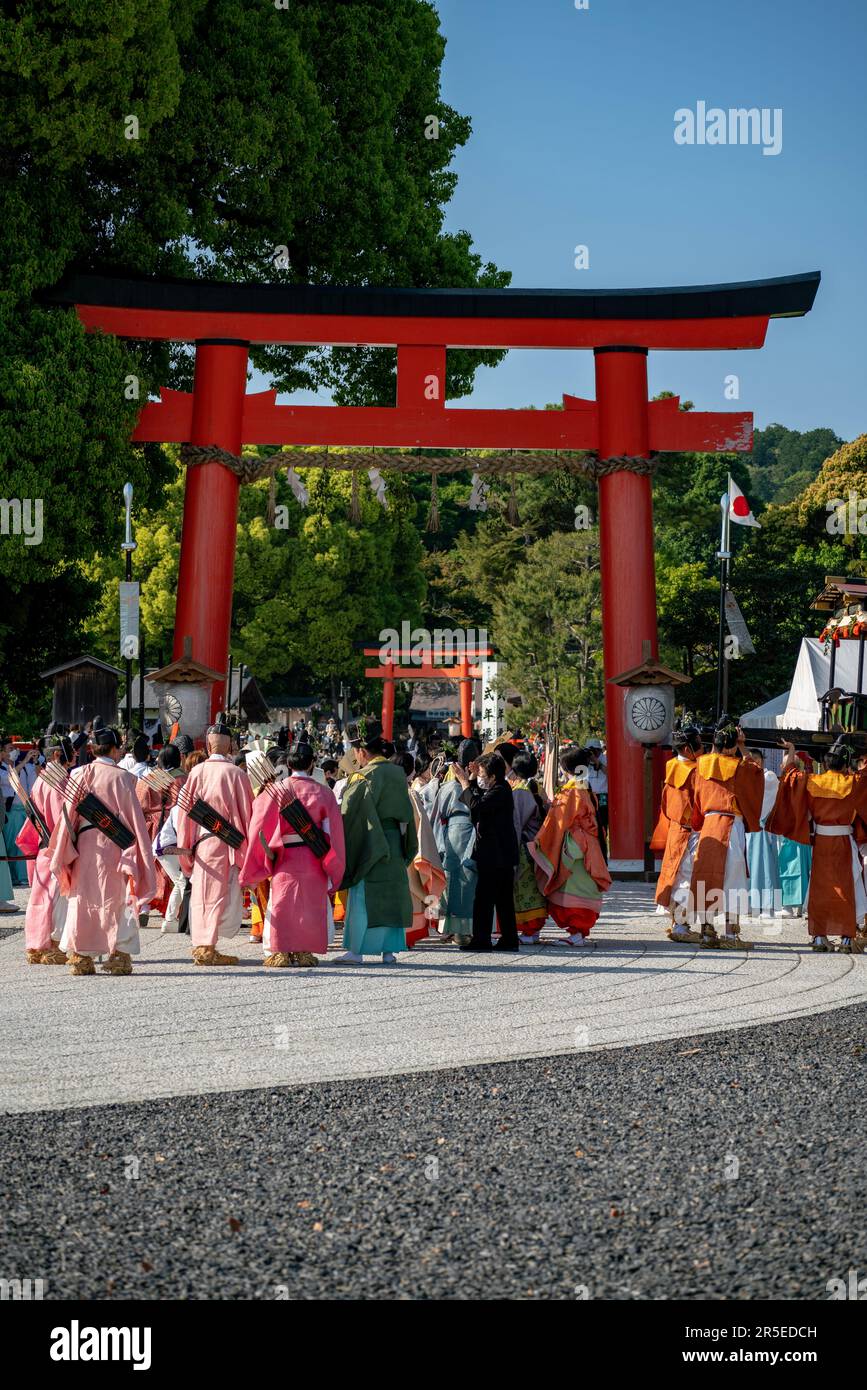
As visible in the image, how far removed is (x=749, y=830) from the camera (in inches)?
472

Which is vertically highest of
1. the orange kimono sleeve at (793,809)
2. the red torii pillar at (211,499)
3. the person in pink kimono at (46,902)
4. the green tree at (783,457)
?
the green tree at (783,457)

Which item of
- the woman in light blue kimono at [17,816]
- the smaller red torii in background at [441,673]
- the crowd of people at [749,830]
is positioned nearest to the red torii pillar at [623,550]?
the crowd of people at [749,830]

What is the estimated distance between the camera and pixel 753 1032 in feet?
26.4

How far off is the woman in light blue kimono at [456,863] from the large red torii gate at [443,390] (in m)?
5.19

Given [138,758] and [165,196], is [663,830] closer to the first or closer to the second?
[138,758]

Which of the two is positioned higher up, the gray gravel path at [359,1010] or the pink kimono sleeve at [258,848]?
the pink kimono sleeve at [258,848]

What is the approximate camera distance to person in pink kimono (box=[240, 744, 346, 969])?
34.7 feet

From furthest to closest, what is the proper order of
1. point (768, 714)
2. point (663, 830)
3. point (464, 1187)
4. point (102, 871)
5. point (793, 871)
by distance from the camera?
point (768, 714)
point (793, 871)
point (663, 830)
point (102, 871)
point (464, 1187)

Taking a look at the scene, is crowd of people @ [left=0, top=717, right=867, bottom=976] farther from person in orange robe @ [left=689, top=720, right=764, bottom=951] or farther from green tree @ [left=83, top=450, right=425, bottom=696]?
green tree @ [left=83, top=450, right=425, bottom=696]

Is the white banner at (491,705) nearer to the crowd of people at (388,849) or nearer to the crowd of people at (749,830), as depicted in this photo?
the crowd of people at (388,849)

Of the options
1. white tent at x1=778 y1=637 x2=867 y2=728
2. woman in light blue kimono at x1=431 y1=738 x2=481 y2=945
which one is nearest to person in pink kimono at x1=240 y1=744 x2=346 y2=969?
woman in light blue kimono at x1=431 y1=738 x2=481 y2=945

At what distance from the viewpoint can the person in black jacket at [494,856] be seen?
11.8 m

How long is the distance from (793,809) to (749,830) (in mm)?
373

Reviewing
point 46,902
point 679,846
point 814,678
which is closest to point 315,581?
point 814,678
